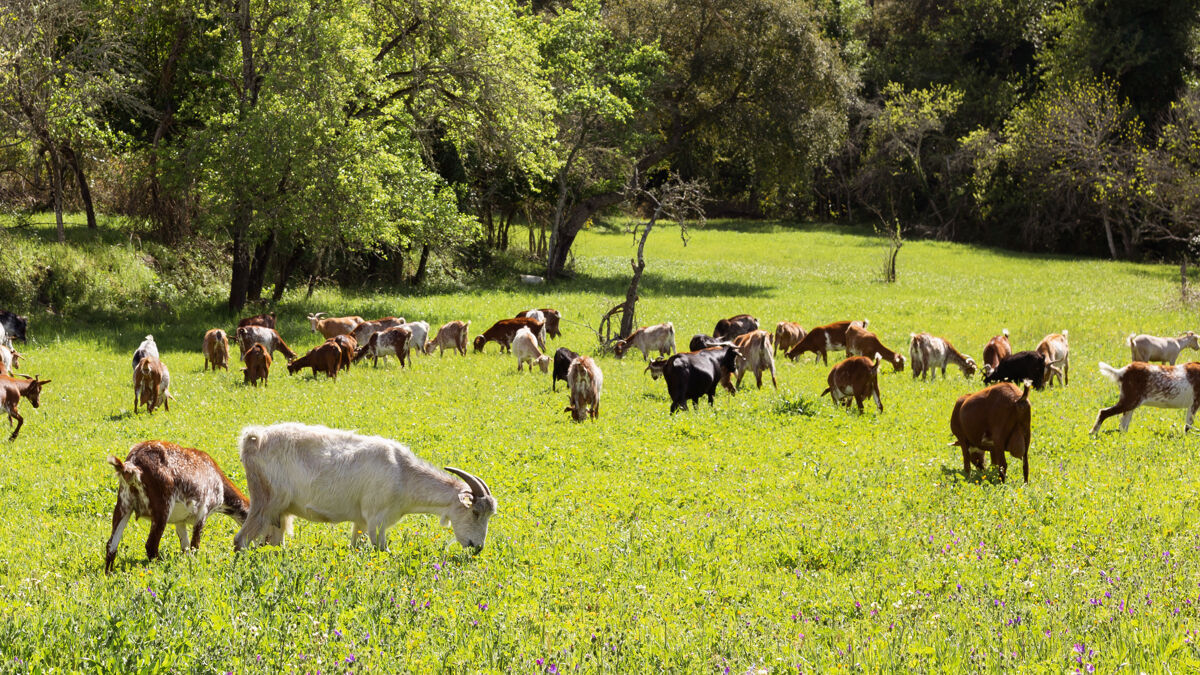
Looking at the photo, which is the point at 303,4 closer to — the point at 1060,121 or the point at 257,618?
the point at 257,618

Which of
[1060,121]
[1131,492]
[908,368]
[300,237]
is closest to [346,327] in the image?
[300,237]

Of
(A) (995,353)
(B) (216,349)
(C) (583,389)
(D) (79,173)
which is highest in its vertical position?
(D) (79,173)

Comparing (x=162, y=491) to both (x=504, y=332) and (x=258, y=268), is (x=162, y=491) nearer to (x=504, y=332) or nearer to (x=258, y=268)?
(x=504, y=332)

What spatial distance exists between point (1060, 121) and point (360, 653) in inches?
2088

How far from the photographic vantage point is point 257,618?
20.3ft

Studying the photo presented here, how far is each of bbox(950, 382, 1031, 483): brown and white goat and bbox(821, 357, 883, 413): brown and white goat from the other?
404 cm

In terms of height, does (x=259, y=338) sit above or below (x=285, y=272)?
below

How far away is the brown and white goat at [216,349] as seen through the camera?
806 inches

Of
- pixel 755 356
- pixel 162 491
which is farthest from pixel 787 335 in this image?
pixel 162 491

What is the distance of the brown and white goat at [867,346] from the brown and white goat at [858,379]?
5093 mm

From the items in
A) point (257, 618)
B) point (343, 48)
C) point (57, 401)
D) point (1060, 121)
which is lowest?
point (57, 401)

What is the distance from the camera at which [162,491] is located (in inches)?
324

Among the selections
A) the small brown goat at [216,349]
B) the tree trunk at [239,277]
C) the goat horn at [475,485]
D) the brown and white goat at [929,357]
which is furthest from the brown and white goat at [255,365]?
the brown and white goat at [929,357]

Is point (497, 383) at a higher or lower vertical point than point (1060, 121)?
lower
